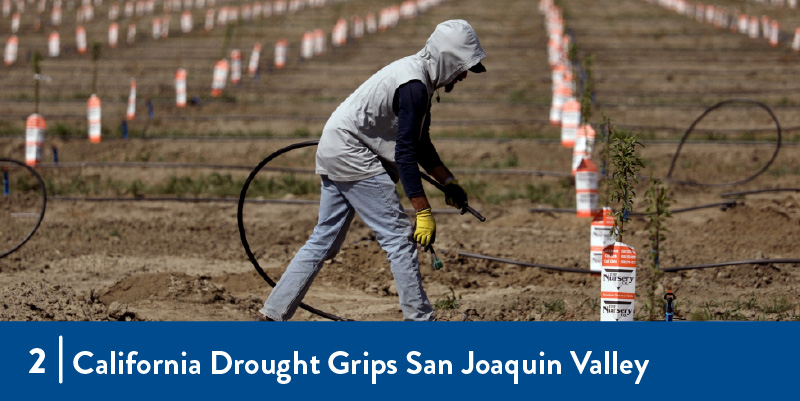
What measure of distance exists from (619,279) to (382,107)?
1543 mm

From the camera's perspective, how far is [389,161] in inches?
237

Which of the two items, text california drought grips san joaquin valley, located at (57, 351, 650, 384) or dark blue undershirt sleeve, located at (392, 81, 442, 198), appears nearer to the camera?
text california drought grips san joaquin valley, located at (57, 351, 650, 384)

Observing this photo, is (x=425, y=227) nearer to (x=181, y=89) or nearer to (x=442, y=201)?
(x=442, y=201)

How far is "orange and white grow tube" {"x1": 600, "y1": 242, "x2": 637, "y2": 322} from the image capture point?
582 centimetres

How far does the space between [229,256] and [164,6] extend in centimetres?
3692

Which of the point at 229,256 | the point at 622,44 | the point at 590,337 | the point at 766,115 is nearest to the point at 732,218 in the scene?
the point at 229,256

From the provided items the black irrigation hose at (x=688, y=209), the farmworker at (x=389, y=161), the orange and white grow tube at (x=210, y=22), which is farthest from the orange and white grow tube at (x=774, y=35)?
the farmworker at (x=389, y=161)

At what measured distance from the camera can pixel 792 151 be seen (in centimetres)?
1608

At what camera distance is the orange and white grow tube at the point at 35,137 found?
13562mm

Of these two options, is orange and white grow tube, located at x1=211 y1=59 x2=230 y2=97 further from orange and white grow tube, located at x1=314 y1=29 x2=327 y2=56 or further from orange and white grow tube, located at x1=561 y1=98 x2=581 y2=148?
orange and white grow tube, located at x1=561 y1=98 x2=581 y2=148

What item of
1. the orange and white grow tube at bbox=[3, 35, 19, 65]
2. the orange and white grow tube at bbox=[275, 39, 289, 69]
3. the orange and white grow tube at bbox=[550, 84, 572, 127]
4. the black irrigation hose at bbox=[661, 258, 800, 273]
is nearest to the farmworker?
the black irrigation hose at bbox=[661, 258, 800, 273]

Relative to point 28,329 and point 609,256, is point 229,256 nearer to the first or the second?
point 609,256

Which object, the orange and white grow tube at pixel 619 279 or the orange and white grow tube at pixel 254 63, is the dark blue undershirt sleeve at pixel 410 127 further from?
the orange and white grow tube at pixel 254 63

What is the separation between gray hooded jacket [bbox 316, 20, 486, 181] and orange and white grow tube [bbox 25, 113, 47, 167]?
27.7 ft
